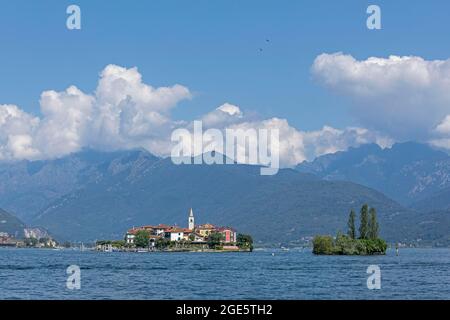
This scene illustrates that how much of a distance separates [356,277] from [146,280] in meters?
32.4
